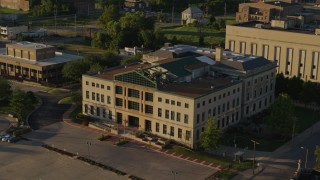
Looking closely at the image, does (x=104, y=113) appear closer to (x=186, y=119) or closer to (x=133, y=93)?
(x=133, y=93)

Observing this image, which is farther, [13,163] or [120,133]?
[120,133]

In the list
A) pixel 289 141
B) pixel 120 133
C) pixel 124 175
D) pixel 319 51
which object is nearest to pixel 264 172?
pixel 289 141

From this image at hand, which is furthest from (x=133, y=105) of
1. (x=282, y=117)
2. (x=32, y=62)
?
(x=32, y=62)

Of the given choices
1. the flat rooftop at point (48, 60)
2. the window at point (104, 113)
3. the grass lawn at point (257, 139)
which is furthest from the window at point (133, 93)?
the flat rooftop at point (48, 60)

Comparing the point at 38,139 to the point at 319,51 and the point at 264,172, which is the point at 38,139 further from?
the point at 319,51

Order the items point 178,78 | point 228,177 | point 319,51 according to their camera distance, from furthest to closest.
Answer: point 319,51 < point 178,78 < point 228,177

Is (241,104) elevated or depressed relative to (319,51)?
depressed

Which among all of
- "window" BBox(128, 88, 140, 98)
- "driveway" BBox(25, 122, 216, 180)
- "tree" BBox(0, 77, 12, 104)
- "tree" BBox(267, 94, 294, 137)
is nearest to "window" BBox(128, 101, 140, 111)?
"window" BBox(128, 88, 140, 98)
